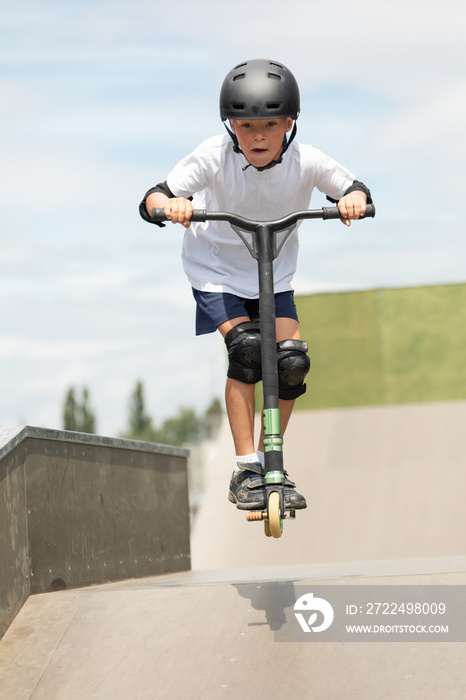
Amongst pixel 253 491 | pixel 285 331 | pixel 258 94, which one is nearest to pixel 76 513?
pixel 253 491

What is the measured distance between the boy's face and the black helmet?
2.9 inches

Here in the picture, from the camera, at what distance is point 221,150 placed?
429cm

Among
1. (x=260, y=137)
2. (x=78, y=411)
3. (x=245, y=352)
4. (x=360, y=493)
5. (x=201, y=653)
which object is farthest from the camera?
(x=78, y=411)

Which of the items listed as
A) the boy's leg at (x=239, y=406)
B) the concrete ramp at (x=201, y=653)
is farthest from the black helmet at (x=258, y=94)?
the concrete ramp at (x=201, y=653)

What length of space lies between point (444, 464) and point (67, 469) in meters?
12.9

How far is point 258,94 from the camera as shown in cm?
392

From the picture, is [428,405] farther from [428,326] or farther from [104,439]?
[104,439]

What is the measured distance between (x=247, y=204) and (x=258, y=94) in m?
0.58

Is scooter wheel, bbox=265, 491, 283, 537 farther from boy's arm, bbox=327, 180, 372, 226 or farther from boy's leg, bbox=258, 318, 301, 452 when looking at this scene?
boy's arm, bbox=327, 180, 372, 226

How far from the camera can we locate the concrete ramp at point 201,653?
313cm

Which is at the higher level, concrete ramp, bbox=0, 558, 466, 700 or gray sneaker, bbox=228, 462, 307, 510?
gray sneaker, bbox=228, 462, 307, 510

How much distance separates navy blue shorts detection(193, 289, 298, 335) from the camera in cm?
438

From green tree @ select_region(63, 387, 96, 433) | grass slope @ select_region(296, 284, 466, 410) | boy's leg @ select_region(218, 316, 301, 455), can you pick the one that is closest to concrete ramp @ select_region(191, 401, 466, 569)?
grass slope @ select_region(296, 284, 466, 410)

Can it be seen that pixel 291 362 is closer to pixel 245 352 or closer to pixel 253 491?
pixel 245 352
